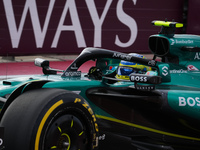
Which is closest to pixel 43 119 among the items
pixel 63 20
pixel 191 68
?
Answer: pixel 191 68

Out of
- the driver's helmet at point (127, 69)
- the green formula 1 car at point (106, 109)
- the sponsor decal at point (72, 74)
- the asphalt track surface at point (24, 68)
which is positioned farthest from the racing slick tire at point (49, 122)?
the asphalt track surface at point (24, 68)

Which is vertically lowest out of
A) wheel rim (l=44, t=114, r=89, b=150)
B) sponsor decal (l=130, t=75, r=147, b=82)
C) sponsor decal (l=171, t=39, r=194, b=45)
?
wheel rim (l=44, t=114, r=89, b=150)

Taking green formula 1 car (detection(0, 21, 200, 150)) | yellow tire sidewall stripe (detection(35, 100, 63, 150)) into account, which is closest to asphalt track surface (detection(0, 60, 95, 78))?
green formula 1 car (detection(0, 21, 200, 150))

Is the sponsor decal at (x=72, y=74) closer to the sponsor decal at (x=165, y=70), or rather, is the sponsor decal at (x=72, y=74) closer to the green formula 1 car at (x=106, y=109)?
the green formula 1 car at (x=106, y=109)

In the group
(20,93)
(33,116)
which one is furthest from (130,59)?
(33,116)

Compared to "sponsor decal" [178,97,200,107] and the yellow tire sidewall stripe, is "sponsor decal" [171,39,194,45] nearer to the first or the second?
"sponsor decal" [178,97,200,107]

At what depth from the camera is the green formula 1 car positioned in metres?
2.98

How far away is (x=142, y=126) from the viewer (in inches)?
162

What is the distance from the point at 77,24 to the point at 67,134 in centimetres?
937

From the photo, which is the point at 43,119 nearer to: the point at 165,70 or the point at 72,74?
the point at 72,74

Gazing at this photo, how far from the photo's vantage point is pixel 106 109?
396cm

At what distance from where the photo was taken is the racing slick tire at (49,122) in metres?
2.83

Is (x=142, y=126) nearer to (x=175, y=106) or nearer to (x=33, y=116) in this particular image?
(x=175, y=106)

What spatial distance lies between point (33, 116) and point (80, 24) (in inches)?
380
